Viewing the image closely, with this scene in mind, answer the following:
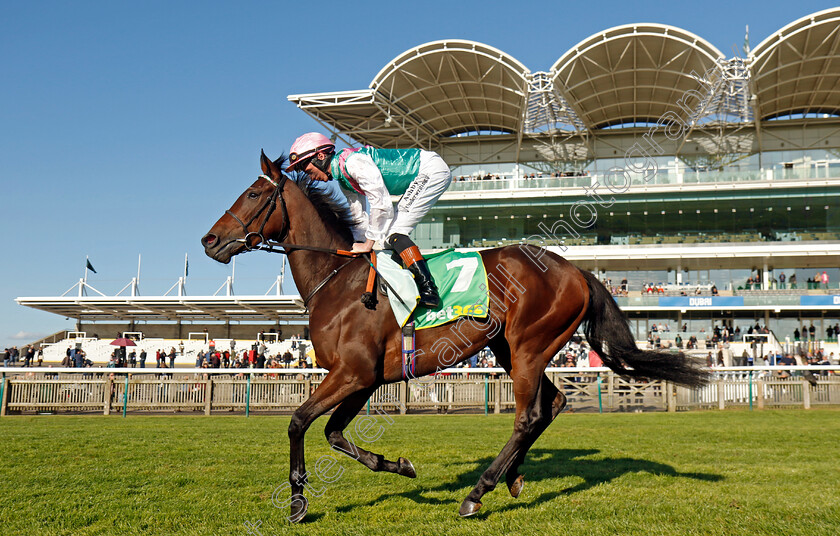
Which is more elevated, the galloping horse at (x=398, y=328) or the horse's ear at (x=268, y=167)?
the horse's ear at (x=268, y=167)

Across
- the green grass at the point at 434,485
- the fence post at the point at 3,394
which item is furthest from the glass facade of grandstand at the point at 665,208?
the green grass at the point at 434,485

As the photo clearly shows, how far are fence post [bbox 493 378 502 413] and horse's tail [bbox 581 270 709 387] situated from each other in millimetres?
10012

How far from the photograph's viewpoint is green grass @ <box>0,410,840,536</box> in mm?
4098

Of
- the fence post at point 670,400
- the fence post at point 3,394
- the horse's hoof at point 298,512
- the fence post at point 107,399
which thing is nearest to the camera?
the horse's hoof at point 298,512

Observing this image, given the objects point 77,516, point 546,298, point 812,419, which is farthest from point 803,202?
point 77,516

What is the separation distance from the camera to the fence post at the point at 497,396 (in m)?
15.1

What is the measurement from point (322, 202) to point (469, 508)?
2.48 meters

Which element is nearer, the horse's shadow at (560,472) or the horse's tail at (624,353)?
the horse's shadow at (560,472)

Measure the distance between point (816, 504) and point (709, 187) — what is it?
110 feet

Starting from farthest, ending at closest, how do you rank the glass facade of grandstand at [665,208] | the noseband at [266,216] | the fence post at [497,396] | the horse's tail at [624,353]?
the glass facade of grandstand at [665,208] < the fence post at [497,396] < the horse's tail at [624,353] < the noseband at [266,216]

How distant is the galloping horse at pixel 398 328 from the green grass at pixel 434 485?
41 centimetres

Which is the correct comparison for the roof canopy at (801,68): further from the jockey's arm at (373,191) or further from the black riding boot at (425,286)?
the black riding boot at (425,286)

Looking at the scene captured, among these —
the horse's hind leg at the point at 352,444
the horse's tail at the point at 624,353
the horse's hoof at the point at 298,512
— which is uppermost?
the horse's tail at the point at 624,353

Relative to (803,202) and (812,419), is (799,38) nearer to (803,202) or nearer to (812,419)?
(803,202)
